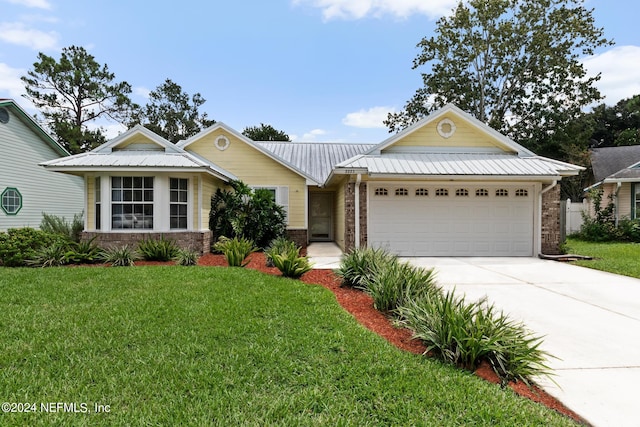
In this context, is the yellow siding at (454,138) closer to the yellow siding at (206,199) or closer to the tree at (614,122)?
the yellow siding at (206,199)

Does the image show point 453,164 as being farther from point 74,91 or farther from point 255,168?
point 74,91

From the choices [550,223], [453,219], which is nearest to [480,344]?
[453,219]

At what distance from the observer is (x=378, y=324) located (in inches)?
187

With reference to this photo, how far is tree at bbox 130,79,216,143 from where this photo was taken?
37.5 metres

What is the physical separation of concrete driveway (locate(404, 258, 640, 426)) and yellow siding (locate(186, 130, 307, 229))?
246 inches

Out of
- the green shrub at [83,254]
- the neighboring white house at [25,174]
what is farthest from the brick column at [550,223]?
the neighboring white house at [25,174]

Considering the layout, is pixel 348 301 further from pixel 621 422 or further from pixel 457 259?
pixel 457 259

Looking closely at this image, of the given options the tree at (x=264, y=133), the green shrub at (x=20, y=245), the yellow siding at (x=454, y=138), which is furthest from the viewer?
the tree at (x=264, y=133)

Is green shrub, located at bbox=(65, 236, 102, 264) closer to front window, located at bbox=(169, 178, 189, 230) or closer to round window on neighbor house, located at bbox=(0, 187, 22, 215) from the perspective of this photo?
front window, located at bbox=(169, 178, 189, 230)

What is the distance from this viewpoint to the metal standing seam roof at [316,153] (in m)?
17.3

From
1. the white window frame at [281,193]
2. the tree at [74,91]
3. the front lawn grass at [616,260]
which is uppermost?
the tree at [74,91]

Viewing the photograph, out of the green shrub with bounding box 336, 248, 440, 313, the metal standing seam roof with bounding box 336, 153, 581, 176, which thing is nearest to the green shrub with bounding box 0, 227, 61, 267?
the green shrub with bounding box 336, 248, 440, 313

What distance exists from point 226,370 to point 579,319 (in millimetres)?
5155

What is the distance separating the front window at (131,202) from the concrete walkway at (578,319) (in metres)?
5.78
